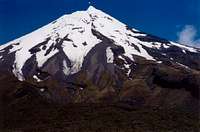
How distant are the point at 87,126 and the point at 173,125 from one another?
66.6 ft

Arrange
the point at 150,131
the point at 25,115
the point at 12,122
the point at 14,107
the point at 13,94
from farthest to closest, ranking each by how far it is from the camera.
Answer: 1. the point at 13,94
2. the point at 14,107
3. the point at 25,115
4. the point at 12,122
5. the point at 150,131

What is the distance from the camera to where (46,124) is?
407 feet

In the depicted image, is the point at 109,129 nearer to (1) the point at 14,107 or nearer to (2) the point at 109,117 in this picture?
(2) the point at 109,117

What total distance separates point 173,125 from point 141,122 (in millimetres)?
6808

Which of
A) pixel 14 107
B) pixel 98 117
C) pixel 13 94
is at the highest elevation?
pixel 13 94

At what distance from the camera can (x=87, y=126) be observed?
120 metres

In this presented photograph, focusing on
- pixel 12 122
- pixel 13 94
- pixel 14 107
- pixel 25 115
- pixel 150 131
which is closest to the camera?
pixel 150 131

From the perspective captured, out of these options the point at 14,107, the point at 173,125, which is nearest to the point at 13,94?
the point at 14,107

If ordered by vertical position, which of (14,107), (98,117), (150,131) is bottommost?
(150,131)

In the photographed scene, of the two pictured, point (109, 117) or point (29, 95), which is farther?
point (29, 95)

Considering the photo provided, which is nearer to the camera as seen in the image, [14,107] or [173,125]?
[173,125]

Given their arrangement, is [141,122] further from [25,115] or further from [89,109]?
[25,115]

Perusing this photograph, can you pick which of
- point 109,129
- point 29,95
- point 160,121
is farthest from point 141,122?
point 29,95

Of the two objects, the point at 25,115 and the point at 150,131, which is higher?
the point at 25,115
